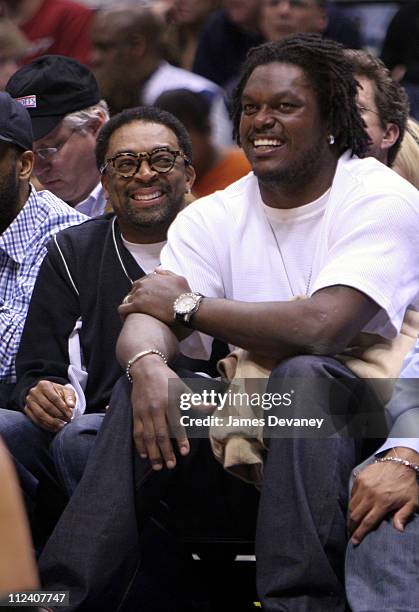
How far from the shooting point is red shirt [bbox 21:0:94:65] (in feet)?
16.7

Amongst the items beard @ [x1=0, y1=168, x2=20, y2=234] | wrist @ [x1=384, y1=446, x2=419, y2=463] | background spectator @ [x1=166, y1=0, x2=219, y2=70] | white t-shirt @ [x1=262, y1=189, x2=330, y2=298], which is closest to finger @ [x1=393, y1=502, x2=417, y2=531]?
wrist @ [x1=384, y1=446, x2=419, y2=463]

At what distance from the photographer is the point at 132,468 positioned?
3.07 m

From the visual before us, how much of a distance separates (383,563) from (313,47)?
56.2 inches

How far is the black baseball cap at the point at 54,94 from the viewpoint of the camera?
4523mm

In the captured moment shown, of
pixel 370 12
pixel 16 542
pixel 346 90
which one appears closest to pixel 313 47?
pixel 346 90

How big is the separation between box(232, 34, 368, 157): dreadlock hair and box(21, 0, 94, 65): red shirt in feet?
5.83

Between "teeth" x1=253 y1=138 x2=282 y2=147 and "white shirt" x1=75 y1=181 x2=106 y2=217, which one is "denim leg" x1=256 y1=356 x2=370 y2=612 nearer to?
"teeth" x1=253 y1=138 x2=282 y2=147

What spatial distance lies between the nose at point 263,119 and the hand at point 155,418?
2.50 feet

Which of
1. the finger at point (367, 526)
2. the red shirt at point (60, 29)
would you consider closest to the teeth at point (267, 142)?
the finger at point (367, 526)

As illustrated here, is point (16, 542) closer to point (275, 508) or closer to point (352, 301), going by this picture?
point (275, 508)

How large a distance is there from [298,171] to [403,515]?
0.98 m

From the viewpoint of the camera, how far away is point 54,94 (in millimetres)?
4547

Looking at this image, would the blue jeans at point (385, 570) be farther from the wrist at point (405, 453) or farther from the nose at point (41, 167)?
the nose at point (41, 167)

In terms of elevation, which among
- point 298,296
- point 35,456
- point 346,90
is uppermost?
point 346,90
